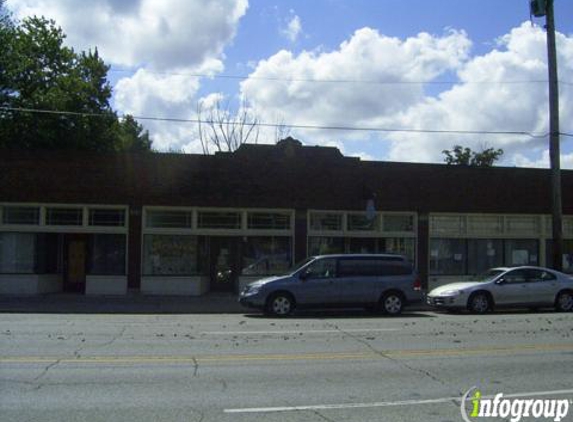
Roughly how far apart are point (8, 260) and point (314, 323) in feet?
39.4

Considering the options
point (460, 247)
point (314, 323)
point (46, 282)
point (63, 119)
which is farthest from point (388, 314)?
point (63, 119)

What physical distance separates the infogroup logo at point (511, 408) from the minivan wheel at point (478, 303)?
36.9 ft

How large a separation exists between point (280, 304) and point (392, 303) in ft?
10.5

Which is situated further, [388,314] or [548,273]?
[548,273]

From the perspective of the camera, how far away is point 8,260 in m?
22.4

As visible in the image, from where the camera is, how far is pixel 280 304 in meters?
17.6

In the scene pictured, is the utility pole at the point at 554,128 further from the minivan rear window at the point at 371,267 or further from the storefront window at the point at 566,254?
the minivan rear window at the point at 371,267

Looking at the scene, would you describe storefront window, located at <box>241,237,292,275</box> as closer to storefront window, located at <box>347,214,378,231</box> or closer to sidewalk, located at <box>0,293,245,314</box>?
sidewalk, located at <box>0,293,245,314</box>

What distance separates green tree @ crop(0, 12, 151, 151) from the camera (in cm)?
3209

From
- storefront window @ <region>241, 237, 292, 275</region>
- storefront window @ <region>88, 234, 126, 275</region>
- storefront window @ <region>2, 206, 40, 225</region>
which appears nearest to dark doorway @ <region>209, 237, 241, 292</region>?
storefront window @ <region>241, 237, 292, 275</region>

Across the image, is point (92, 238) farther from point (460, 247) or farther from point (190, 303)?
point (460, 247)

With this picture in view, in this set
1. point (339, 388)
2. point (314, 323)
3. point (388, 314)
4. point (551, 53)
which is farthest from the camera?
point (551, 53)

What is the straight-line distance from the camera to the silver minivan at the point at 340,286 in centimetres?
1756

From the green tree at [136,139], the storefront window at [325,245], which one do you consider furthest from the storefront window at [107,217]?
the green tree at [136,139]
